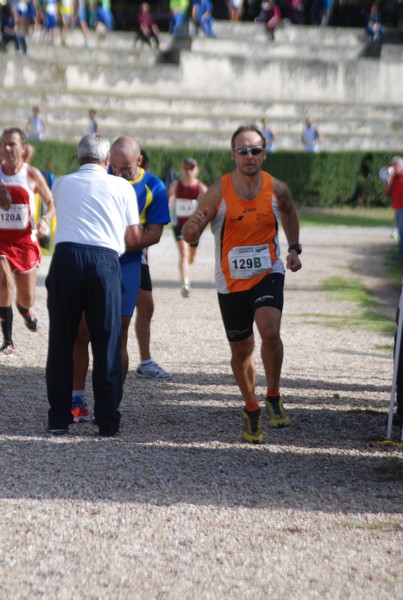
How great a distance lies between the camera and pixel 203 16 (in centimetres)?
3703

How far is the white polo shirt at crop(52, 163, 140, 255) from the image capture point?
675cm

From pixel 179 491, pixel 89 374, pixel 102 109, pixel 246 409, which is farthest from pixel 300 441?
pixel 102 109

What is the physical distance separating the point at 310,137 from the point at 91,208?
27722 millimetres

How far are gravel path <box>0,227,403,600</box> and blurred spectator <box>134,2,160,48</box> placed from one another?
89.0 ft

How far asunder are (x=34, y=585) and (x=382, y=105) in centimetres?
3650

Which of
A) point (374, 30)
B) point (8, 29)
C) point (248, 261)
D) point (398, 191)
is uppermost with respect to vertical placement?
point (374, 30)

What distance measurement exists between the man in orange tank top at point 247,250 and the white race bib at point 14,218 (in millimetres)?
3254

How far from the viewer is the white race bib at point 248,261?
6.85 meters

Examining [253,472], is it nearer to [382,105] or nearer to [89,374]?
[89,374]

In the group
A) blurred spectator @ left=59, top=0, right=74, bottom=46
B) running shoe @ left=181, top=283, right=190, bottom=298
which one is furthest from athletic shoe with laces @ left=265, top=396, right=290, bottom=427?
blurred spectator @ left=59, top=0, right=74, bottom=46

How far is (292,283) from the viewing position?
16.7m

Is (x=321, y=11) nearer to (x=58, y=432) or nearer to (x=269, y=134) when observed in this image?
(x=269, y=134)

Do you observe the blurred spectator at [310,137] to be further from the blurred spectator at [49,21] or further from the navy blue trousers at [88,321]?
the navy blue trousers at [88,321]

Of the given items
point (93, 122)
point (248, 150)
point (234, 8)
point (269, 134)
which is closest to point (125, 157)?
point (248, 150)
